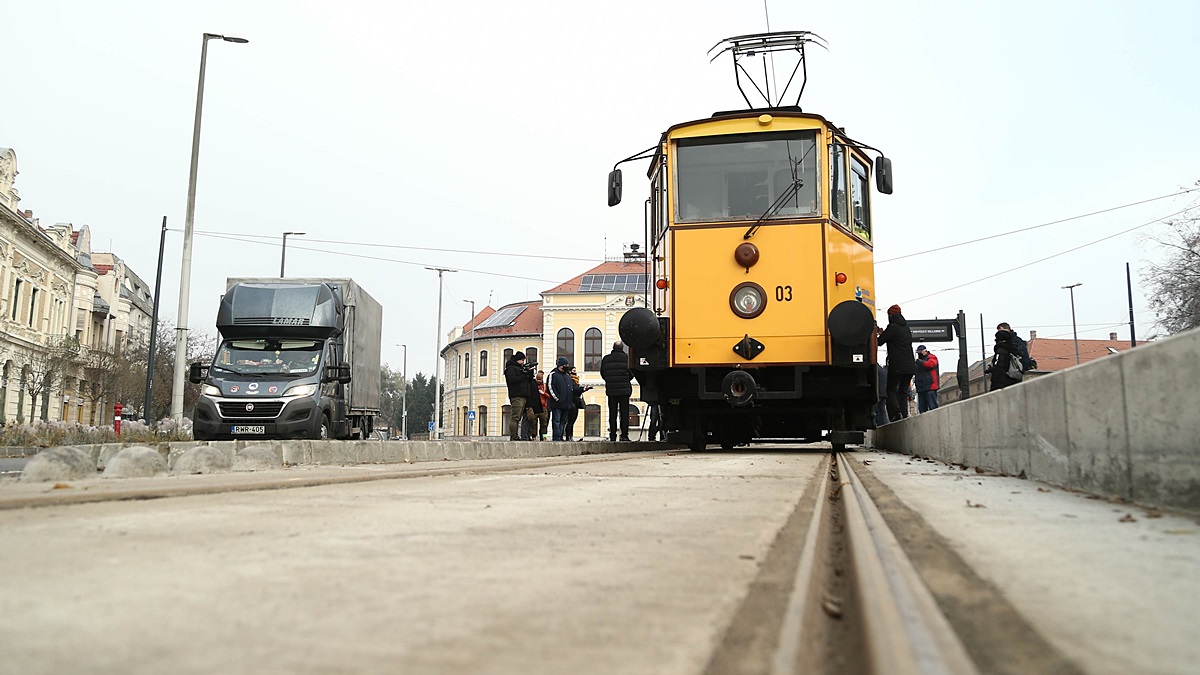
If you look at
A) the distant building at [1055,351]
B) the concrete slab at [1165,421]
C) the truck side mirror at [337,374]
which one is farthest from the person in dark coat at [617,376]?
the distant building at [1055,351]

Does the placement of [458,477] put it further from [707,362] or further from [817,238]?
[817,238]

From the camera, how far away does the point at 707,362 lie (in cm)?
1123

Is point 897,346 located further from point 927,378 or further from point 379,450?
point 379,450

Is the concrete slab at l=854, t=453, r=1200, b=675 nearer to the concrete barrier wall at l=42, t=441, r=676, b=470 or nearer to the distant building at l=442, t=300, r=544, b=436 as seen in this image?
the concrete barrier wall at l=42, t=441, r=676, b=470

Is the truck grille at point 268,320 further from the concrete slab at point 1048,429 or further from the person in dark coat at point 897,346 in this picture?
the concrete slab at point 1048,429

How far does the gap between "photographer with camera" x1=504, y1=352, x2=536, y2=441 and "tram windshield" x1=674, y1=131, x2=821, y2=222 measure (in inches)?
199

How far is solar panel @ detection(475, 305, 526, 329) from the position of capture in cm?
7575

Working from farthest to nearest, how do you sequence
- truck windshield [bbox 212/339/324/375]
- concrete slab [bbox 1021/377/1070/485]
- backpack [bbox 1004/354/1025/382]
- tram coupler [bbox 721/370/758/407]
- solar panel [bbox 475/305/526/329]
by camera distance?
solar panel [bbox 475/305/526/329]
truck windshield [bbox 212/339/324/375]
backpack [bbox 1004/354/1025/382]
tram coupler [bbox 721/370/758/407]
concrete slab [bbox 1021/377/1070/485]

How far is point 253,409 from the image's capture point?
56.1ft

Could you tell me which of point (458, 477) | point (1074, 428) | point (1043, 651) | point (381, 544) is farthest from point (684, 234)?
point (1043, 651)

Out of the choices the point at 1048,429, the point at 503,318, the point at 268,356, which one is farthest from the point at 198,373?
the point at 503,318

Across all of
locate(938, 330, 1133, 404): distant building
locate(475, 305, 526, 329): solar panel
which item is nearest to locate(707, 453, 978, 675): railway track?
locate(475, 305, 526, 329): solar panel

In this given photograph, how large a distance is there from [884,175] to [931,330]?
28.3ft

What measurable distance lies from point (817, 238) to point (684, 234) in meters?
1.57
